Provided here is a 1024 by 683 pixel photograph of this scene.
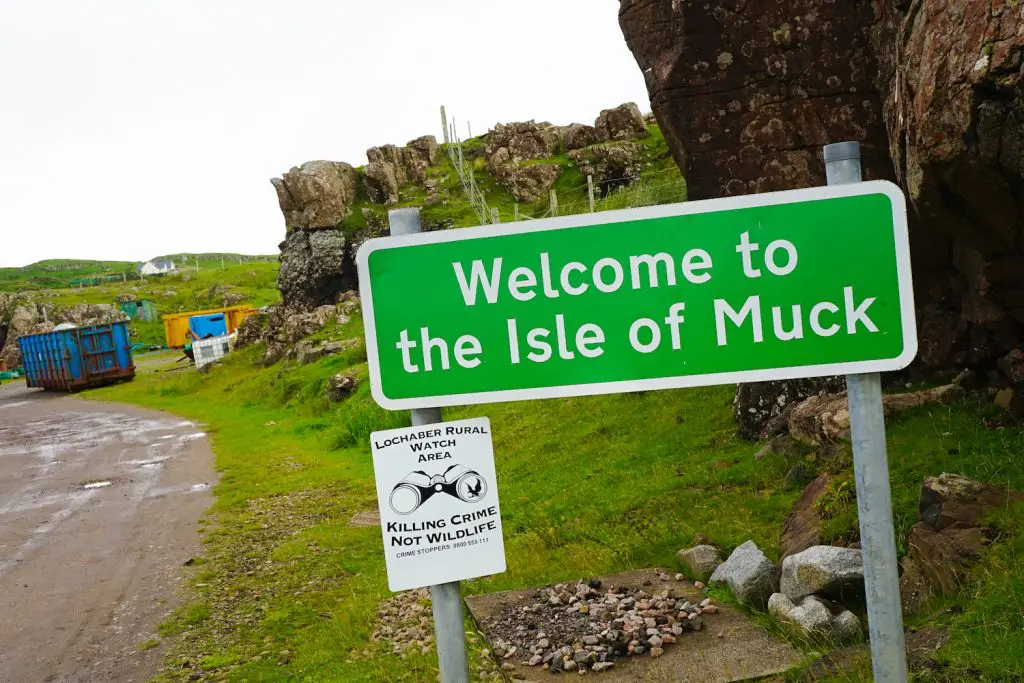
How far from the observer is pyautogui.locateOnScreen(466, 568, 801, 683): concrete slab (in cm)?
410

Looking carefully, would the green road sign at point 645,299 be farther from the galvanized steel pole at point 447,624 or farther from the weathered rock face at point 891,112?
the weathered rock face at point 891,112

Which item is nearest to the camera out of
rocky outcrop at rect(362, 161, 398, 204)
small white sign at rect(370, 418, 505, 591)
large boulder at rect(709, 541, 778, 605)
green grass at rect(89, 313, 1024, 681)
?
small white sign at rect(370, 418, 505, 591)

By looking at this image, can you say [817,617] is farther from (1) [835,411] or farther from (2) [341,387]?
(2) [341,387]

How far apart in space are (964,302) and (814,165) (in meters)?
2.32

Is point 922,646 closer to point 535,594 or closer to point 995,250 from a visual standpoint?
point 535,594

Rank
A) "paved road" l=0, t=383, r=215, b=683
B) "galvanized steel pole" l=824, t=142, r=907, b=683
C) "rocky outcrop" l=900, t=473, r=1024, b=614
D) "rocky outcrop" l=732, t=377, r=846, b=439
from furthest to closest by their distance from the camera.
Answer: "rocky outcrop" l=732, t=377, r=846, b=439
"paved road" l=0, t=383, r=215, b=683
"rocky outcrop" l=900, t=473, r=1024, b=614
"galvanized steel pole" l=824, t=142, r=907, b=683

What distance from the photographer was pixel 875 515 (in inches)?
75.3

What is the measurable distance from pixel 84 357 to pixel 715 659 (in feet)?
110

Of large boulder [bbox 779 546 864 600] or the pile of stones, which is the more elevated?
large boulder [bbox 779 546 864 600]

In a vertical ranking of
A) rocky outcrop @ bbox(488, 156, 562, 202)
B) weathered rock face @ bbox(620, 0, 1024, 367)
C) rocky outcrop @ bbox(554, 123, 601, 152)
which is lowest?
weathered rock face @ bbox(620, 0, 1024, 367)

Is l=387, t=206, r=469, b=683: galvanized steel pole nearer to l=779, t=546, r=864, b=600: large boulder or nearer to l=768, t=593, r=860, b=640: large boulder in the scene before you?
l=768, t=593, r=860, b=640: large boulder

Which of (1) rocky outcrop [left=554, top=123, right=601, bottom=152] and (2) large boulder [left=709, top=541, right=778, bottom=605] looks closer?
(2) large boulder [left=709, top=541, right=778, bottom=605]

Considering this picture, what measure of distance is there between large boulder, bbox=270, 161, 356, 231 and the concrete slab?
93.5ft

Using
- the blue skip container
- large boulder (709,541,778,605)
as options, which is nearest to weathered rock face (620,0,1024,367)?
large boulder (709,541,778,605)
